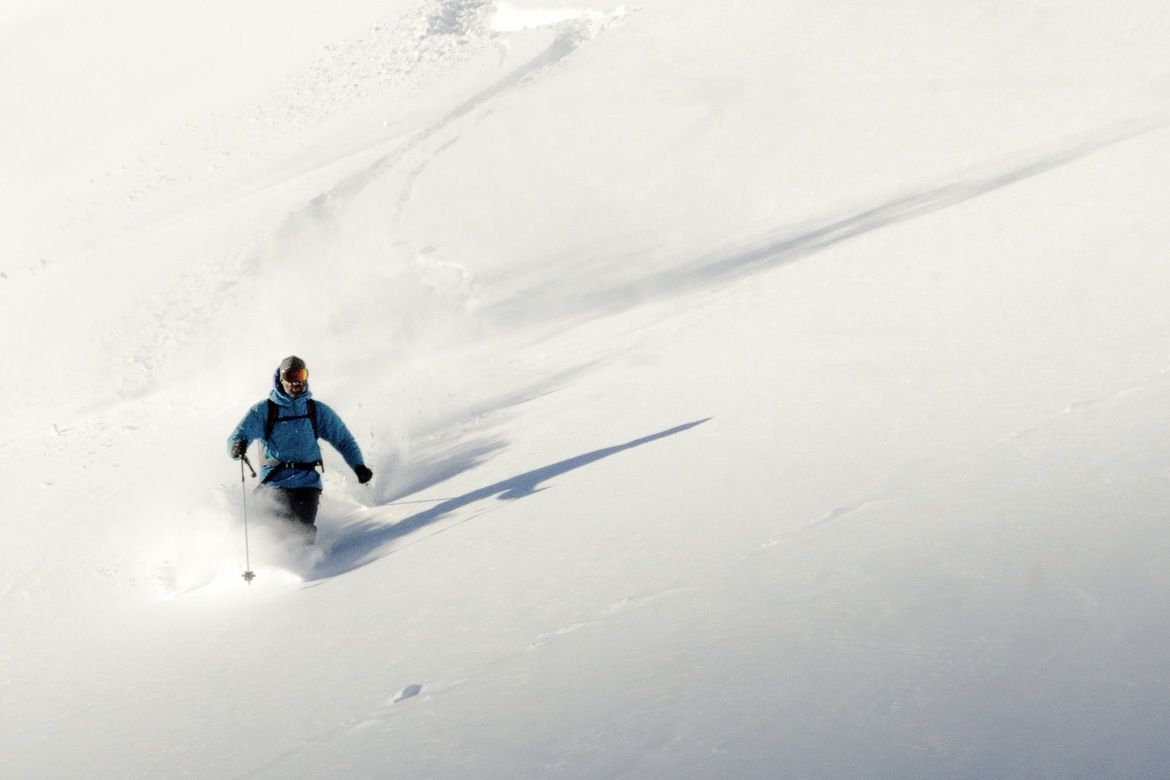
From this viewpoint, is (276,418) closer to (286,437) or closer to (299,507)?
(286,437)

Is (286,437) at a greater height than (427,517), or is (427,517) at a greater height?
(286,437)

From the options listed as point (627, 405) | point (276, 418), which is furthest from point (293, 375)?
point (627, 405)

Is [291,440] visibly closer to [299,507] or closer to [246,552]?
[299,507]

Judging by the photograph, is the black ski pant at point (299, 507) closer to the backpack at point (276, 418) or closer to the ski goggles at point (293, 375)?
the backpack at point (276, 418)

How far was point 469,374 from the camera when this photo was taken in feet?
39.5

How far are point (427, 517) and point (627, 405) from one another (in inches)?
79.9

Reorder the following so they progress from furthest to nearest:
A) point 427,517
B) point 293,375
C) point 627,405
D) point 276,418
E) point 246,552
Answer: point 627,405
point 276,418
point 293,375
point 427,517
point 246,552

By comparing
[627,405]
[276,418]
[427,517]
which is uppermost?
[276,418]

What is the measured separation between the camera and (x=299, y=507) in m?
7.96

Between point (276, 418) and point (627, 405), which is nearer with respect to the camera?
point (276, 418)

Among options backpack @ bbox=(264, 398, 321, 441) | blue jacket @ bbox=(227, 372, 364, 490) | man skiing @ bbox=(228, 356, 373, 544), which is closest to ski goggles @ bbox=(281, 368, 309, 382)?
man skiing @ bbox=(228, 356, 373, 544)

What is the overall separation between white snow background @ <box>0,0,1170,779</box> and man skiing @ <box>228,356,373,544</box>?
0.22 metres

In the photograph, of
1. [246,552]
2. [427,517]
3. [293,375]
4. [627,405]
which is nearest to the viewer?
[246,552]

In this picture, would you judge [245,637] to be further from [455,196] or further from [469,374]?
[455,196]
